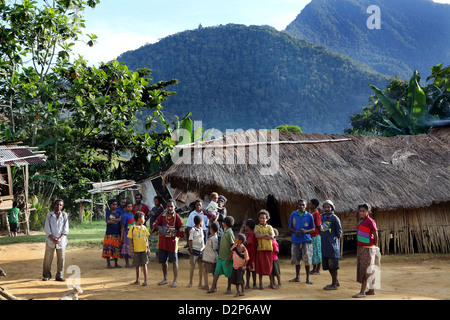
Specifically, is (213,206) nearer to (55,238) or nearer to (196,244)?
(196,244)

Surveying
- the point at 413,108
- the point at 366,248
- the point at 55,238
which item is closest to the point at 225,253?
the point at 366,248

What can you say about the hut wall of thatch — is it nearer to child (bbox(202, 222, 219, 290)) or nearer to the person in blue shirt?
the person in blue shirt

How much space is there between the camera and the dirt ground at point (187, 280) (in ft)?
22.7

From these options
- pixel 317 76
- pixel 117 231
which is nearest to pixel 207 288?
pixel 117 231

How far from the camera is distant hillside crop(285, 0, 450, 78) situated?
339ft

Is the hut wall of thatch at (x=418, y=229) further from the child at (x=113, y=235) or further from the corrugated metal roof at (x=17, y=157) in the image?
the corrugated metal roof at (x=17, y=157)

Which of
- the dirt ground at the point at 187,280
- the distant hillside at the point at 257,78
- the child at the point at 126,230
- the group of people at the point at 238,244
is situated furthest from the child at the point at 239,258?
the distant hillside at the point at 257,78

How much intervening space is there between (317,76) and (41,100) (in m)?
71.9

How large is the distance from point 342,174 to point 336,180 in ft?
1.17

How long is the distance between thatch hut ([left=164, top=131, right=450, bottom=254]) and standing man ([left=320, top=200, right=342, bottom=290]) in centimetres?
269

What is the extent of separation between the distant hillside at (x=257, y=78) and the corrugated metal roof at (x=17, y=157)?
5744 cm

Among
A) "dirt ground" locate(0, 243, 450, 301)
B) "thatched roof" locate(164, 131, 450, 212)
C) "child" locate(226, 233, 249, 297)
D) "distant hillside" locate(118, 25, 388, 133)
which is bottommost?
"dirt ground" locate(0, 243, 450, 301)

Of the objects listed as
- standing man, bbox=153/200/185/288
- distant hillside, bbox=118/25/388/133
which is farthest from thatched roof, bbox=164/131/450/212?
distant hillside, bbox=118/25/388/133

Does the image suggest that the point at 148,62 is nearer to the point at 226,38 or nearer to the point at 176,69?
the point at 176,69
